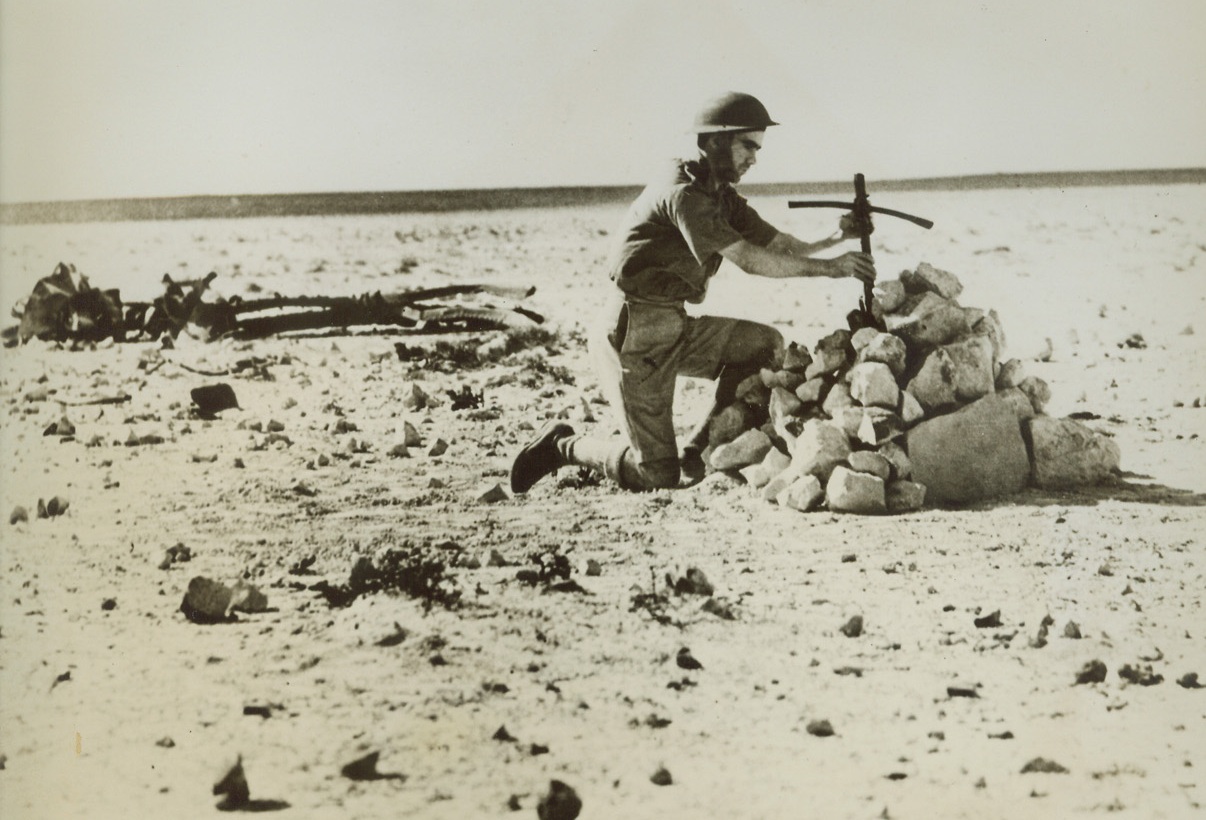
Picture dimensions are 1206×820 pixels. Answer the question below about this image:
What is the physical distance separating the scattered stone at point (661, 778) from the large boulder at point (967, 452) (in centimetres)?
211

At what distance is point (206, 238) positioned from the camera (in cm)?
917

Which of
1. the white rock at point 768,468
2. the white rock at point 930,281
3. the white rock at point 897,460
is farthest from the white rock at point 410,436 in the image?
the white rock at point 930,281

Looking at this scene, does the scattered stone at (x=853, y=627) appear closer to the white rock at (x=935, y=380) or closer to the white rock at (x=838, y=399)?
the white rock at (x=838, y=399)

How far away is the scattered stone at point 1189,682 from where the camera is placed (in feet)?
11.4

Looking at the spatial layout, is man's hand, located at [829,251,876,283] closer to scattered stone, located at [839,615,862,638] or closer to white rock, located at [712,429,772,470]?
white rock, located at [712,429,772,470]

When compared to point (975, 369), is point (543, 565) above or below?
below

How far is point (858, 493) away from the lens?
4.57m

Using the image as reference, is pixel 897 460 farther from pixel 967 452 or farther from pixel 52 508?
pixel 52 508

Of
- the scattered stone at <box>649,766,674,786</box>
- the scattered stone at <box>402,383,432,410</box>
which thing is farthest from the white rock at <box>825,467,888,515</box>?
the scattered stone at <box>402,383,432,410</box>

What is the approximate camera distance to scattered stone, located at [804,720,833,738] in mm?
3307

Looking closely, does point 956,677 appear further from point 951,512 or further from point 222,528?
point 222,528

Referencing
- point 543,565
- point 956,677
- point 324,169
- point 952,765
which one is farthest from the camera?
point 324,169

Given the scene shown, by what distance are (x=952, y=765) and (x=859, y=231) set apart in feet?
7.49

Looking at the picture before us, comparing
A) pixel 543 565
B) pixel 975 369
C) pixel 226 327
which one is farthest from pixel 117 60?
pixel 975 369
